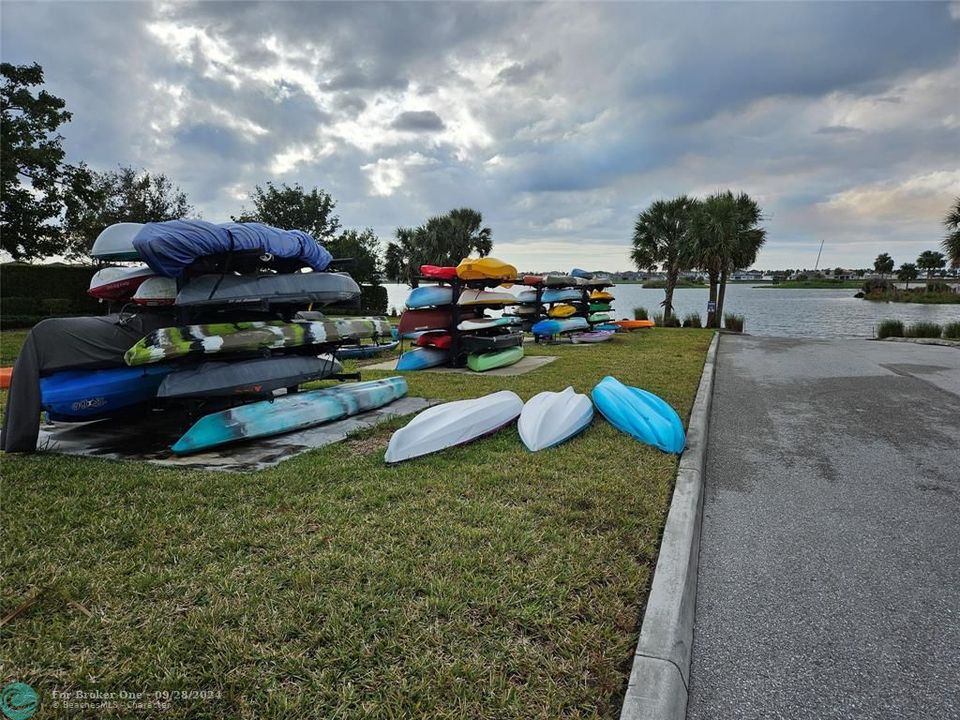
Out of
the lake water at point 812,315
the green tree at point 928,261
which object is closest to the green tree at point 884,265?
the green tree at point 928,261

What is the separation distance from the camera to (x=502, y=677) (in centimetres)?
202

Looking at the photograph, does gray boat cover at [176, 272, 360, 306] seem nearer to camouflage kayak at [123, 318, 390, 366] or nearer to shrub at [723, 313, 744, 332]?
camouflage kayak at [123, 318, 390, 366]

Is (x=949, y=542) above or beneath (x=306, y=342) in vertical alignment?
beneath

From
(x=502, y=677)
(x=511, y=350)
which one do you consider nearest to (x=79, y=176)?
(x=511, y=350)

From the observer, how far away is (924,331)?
20.2m

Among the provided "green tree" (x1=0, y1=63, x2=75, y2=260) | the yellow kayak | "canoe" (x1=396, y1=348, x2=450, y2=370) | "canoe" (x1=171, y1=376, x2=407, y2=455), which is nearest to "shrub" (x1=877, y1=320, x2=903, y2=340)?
the yellow kayak

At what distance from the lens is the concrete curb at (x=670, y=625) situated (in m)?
1.93

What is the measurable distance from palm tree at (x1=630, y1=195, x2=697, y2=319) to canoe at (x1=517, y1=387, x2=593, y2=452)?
24.3 meters

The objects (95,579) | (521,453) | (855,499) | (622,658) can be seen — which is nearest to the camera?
(622,658)

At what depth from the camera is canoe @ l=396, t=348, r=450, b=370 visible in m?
10.6

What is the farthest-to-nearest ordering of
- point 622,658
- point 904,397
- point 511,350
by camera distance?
point 511,350, point 904,397, point 622,658

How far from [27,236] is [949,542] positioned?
92.5ft

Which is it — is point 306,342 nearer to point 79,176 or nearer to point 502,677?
point 502,677

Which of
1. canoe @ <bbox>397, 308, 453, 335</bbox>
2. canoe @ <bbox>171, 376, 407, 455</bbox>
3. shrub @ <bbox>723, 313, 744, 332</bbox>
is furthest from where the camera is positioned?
shrub @ <bbox>723, 313, 744, 332</bbox>
